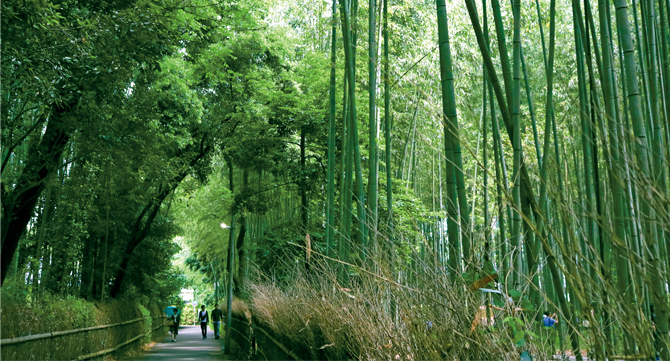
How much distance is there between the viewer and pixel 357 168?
4371 mm

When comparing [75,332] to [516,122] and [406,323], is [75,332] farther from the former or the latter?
[516,122]

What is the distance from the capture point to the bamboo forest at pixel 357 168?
1.70 metres

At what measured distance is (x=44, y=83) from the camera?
4.28m

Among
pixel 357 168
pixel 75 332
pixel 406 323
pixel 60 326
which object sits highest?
pixel 357 168

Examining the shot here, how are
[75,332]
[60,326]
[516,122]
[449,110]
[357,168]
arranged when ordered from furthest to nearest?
[75,332] < [60,326] < [357,168] < [449,110] < [516,122]

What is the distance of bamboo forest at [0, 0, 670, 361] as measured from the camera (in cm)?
170

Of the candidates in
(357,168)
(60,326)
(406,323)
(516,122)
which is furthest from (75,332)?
(516,122)

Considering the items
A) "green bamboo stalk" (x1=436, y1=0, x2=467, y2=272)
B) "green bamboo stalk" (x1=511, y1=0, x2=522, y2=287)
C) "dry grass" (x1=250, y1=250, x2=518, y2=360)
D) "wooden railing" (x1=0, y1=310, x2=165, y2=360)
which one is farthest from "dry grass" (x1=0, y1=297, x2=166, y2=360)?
"green bamboo stalk" (x1=511, y1=0, x2=522, y2=287)

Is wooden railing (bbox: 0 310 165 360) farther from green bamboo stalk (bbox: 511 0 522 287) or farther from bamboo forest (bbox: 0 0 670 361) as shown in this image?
green bamboo stalk (bbox: 511 0 522 287)

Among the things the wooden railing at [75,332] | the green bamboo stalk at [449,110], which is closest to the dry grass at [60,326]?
the wooden railing at [75,332]

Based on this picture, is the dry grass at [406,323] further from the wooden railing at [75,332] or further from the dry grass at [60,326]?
the dry grass at [60,326]

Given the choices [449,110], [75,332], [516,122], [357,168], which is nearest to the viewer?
[516,122]

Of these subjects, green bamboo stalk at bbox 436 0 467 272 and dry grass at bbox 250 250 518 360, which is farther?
green bamboo stalk at bbox 436 0 467 272

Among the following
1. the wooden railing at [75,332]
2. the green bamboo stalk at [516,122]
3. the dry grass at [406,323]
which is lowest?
the wooden railing at [75,332]
